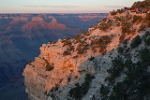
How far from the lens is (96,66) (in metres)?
13.2

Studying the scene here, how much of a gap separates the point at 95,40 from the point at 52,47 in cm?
418

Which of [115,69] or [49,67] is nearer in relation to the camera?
[115,69]

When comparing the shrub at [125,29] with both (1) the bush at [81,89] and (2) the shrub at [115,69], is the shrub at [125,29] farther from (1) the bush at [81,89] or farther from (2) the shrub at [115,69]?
(1) the bush at [81,89]

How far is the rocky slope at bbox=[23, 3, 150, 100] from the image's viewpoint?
35.8 feet

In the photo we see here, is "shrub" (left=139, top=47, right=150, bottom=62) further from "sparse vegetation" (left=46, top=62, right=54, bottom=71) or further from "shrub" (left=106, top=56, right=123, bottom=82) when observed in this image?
"sparse vegetation" (left=46, top=62, right=54, bottom=71)

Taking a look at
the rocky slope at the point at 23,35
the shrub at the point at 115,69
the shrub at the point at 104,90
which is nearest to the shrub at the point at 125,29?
the shrub at the point at 115,69

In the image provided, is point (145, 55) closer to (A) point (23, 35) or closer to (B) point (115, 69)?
(B) point (115, 69)

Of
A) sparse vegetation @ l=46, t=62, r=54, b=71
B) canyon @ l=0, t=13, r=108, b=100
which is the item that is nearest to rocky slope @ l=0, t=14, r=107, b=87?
canyon @ l=0, t=13, r=108, b=100

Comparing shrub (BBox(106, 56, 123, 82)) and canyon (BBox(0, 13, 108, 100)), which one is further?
canyon (BBox(0, 13, 108, 100))

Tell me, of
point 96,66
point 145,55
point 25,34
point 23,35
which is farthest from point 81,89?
point 25,34

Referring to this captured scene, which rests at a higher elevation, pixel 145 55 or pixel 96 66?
pixel 145 55

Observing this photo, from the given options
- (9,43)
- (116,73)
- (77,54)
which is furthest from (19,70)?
(116,73)

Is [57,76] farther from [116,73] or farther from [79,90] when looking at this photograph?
[116,73]

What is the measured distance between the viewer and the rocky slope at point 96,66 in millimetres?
10906
